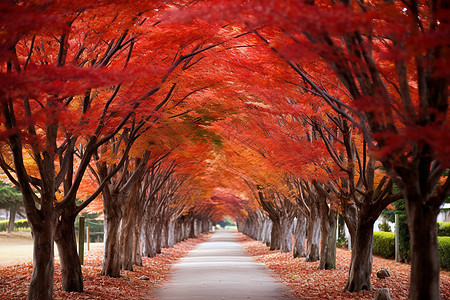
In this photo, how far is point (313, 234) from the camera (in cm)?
2478

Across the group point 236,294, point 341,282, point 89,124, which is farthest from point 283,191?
point 89,124

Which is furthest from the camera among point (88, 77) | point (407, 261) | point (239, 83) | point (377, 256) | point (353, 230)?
point (377, 256)

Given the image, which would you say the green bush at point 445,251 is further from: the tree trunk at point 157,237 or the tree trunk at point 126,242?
the tree trunk at point 157,237

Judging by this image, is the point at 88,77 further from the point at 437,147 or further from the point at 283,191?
the point at 283,191

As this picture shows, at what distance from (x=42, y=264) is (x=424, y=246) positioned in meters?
7.31

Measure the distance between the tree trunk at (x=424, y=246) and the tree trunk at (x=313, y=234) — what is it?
52.9ft

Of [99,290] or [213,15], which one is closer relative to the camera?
[213,15]

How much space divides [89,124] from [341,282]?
951 centimetres

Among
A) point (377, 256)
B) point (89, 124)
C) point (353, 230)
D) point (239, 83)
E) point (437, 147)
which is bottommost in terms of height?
point (377, 256)

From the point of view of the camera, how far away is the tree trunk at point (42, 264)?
10938 mm

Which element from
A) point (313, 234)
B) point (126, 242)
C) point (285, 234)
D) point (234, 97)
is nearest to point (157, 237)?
point (285, 234)

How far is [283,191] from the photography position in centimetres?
2666

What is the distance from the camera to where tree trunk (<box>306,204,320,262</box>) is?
2439cm

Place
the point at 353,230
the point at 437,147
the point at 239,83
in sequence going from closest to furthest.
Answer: the point at 437,147, the point at 239,83, the point at 353,230
